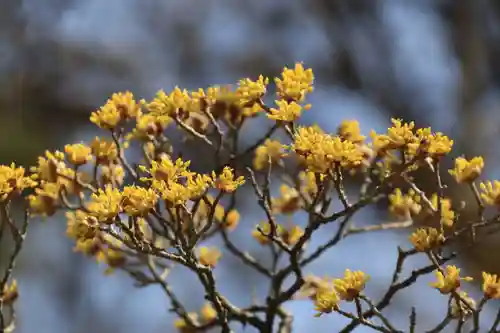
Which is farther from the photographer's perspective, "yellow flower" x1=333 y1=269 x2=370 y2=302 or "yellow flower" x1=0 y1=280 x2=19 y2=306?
"yellow flower" x1=0 y1=280 x2=19 y2=306

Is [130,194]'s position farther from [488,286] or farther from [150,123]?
[488,286]

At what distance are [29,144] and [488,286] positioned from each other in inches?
97.7

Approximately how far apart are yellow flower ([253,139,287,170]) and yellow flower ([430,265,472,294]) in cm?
15

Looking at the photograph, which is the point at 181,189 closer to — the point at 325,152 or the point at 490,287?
the point at 325,152

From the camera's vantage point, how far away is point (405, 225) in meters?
0.69

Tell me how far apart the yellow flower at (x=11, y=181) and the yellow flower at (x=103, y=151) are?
0.09 metres

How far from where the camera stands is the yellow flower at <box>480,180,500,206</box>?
566mm

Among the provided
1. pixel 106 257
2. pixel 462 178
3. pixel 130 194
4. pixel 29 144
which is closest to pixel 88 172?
pixel 106 257

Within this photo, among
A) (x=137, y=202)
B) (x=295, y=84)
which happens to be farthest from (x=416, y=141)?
(x=137, y=202)

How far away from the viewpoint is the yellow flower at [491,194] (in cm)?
57

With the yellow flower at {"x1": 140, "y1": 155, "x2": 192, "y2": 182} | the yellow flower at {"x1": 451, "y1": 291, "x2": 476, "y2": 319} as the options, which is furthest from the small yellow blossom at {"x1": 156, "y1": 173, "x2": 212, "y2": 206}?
the yellow flower at {"x1": 451, "y1": 291, "x2": 476, "y2": 319}

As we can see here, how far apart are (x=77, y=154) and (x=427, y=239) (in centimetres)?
32

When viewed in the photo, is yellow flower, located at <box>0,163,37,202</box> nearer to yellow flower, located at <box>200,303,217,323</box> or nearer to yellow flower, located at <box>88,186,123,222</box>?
yellow flower, located at <box>88,186,123,222</box>

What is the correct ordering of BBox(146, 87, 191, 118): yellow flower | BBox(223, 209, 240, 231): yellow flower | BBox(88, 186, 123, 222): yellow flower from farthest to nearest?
BBox(223, 209, 240, 231): yellow flower < BBox(146, 87, 191, 118): yellow flower < BBox(88, 186, 123, 222): yellow flower
